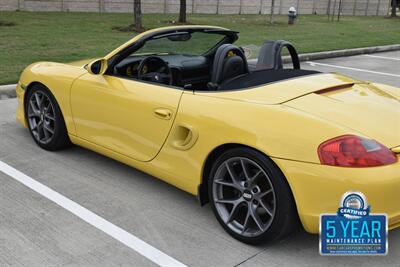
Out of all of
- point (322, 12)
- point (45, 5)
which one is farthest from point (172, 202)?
point (322, 12)

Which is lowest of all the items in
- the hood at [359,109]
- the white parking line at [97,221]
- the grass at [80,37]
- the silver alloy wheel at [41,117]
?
the white parking line at [97,221]

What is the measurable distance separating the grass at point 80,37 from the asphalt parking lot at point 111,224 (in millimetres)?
3491

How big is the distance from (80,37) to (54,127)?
8.08 metres

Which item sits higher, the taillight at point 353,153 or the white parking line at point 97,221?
the taillight at point 353,153

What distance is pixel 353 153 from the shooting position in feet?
8.69

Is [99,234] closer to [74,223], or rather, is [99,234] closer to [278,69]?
[74,223]

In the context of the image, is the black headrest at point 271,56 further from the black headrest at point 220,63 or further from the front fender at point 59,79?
the front fender at point 59,79

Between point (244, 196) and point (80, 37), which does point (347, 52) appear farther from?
point (244, 196)

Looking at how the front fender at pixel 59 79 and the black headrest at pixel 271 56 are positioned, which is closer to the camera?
the black headrest at pixel 271 56

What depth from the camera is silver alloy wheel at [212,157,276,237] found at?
2.96 metres

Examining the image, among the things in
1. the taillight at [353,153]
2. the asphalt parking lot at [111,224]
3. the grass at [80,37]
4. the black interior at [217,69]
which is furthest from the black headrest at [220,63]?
the grass at [80,37]

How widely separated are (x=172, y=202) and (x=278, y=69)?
135 centimetres

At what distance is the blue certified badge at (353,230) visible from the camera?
2.65 meters

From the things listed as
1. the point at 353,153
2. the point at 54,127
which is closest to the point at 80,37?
the point at 54,127
